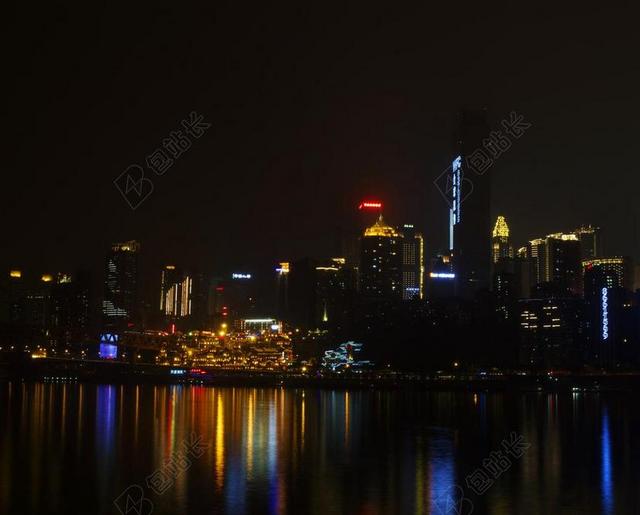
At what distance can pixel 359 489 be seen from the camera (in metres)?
16.3

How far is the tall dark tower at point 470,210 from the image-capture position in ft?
356

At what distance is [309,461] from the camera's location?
19.8 meters

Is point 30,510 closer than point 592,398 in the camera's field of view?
Yes

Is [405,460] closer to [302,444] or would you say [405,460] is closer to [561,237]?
[302,444]

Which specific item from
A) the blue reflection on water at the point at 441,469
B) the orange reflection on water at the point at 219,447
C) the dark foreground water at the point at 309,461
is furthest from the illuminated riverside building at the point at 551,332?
the blue reflection on water at the point at 441,469

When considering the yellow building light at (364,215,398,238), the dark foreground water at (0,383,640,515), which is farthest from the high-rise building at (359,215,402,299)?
the dark foreground water at (0,383,640,515)

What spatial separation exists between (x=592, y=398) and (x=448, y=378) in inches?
478

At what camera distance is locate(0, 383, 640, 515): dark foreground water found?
15.0 meters

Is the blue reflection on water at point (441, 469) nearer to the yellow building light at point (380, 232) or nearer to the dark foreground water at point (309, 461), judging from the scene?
the dark foreground water at point (309, 461)

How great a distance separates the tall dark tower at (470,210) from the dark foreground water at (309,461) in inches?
2914

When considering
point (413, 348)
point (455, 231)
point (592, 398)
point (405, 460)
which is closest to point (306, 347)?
point (413, 348)

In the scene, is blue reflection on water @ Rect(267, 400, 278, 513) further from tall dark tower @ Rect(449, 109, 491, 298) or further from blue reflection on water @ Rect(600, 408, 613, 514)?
tall dark tower @ Rect(449, 109, 491, 298)

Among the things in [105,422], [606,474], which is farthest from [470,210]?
[606,474]

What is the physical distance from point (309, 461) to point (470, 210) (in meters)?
96.0
